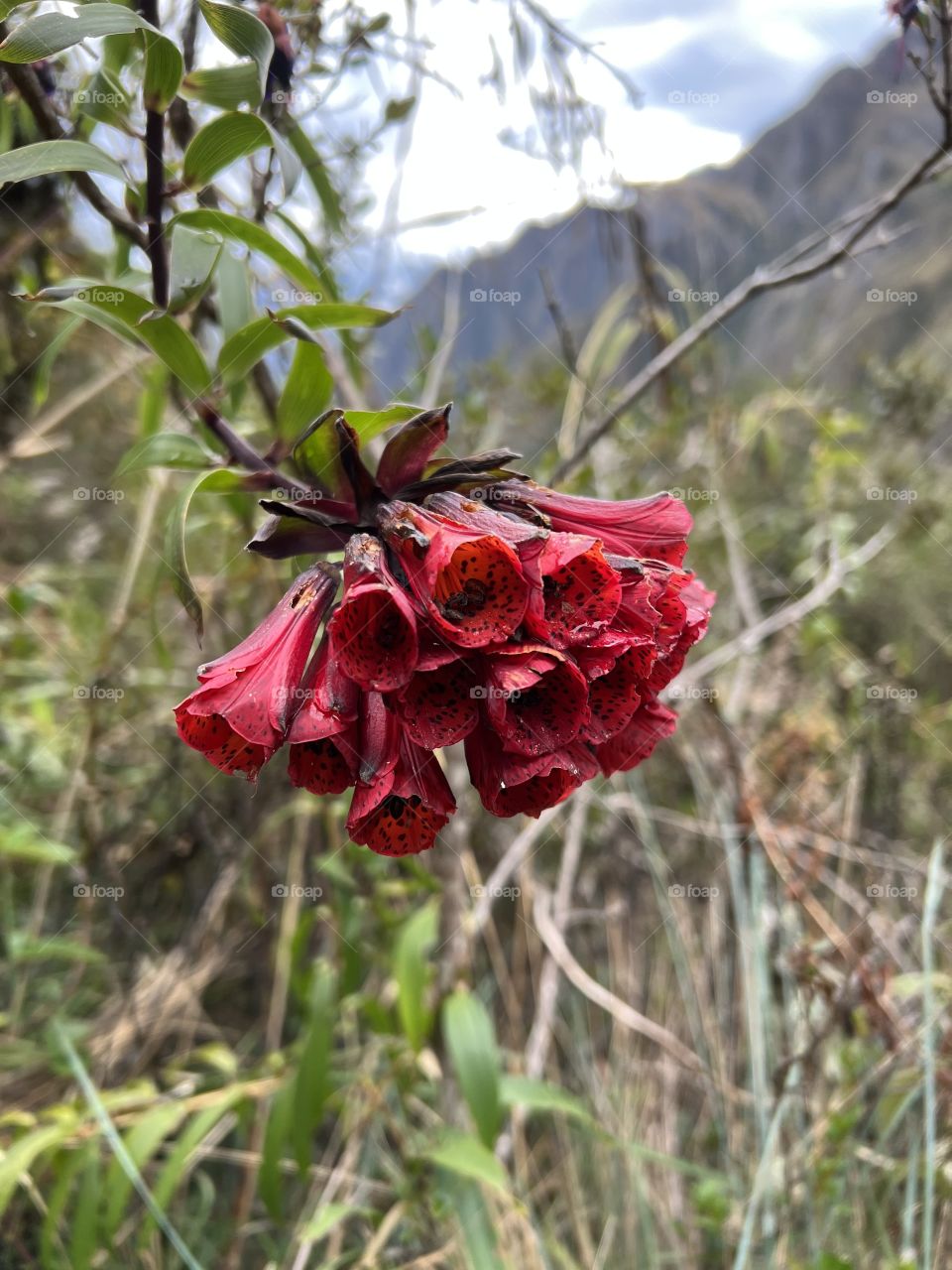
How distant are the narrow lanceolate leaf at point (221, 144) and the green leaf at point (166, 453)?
1.03 ft

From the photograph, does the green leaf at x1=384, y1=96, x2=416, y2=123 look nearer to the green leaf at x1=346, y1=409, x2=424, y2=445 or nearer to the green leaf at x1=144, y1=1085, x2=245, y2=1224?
the green leaf at x1=346, y1=409, x2=424, y2=445

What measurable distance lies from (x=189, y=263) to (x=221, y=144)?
14cm

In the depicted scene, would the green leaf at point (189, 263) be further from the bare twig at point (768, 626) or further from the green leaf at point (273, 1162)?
the bare twig at point (768, 626)

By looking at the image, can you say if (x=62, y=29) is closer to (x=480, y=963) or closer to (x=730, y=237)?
(x=480, y=963)

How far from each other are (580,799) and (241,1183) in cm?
132

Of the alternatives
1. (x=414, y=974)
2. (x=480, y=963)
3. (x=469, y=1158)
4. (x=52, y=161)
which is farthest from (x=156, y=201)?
(x=480, y=963)

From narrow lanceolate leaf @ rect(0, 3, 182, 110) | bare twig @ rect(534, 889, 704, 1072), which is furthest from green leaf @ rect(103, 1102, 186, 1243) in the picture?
narrow lanceolate leaf @ rect(0, 3, 182, 110)

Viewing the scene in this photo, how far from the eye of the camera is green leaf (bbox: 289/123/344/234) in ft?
4.74

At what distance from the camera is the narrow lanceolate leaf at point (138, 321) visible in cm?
93

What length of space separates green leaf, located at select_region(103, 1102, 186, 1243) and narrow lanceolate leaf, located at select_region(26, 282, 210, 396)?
4.62 feet

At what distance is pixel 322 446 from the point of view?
94 cm

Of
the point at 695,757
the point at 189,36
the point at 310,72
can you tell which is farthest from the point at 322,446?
the point at 695,757

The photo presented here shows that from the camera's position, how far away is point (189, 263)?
1049 mm

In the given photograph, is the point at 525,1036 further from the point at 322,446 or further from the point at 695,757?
the point at 322,446
